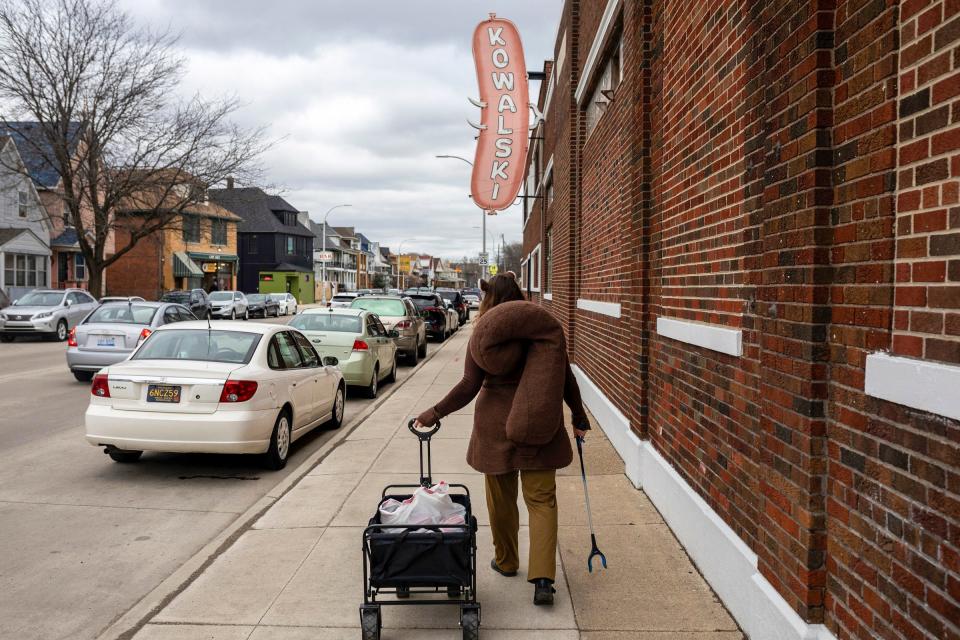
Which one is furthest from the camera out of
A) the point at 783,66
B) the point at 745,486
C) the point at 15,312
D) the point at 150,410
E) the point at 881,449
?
the point at 15,312

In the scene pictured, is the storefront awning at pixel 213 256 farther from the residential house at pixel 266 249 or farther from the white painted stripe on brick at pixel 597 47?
the white painted stripe on brick at pixel 597 47

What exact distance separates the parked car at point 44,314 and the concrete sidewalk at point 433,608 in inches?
786

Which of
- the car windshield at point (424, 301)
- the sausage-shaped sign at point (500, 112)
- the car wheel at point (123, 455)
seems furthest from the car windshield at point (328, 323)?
the car windshield at point (424, 301)

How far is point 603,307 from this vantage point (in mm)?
9445

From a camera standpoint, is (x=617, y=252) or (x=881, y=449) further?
(x=617, y=252)

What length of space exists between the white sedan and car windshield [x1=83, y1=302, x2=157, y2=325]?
6.67 meters

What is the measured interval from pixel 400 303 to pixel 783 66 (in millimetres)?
15732

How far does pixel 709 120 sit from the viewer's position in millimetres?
5047

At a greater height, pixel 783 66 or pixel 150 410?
pixel 783 66

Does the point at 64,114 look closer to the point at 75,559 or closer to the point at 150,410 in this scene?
the point at 150,410

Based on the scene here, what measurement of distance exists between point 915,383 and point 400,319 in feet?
52.4

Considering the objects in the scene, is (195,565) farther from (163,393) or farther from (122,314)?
(122,314)

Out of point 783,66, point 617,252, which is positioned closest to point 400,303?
point 617,252

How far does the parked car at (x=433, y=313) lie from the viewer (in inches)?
1030
